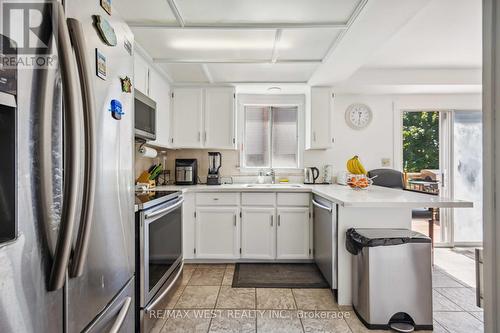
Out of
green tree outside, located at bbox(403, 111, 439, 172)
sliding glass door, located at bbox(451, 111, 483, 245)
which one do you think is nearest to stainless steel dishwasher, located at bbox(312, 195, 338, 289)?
sliding glass door, located at bbox(451, 111, 483, 245)

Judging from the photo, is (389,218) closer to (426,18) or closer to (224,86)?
(426,18)

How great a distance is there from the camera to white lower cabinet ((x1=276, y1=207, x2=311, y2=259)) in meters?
3.00

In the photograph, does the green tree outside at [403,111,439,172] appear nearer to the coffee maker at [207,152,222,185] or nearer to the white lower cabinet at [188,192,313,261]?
the white lower cabinet at [188,192,313,261]

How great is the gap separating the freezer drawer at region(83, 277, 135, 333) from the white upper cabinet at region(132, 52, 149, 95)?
5.80ft

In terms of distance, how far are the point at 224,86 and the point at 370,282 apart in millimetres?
A: 2682

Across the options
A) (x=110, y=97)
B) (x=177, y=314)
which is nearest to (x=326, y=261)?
(x=177, y=314)

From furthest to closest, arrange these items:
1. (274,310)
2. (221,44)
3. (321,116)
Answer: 1. (321,116)
2. (221,44)
3. (274,310)

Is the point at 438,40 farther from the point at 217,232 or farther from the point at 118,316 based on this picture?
the point at 118,316

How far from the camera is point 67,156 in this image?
26.3 inches

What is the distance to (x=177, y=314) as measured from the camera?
2.05m

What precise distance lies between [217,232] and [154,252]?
124 centimetres

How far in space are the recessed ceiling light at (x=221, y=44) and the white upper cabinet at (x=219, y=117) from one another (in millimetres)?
991

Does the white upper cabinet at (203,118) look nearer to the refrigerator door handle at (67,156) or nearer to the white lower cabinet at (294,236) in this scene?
the white lower cabinet at (294,236)

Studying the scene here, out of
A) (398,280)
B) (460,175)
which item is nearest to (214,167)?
(398,280)
